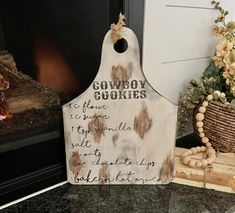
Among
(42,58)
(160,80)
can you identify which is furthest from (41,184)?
(160,80)

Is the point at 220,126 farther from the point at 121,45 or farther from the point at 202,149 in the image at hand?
the point at 121,45

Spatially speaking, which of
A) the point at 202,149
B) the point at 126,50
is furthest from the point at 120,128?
the point at 202,149

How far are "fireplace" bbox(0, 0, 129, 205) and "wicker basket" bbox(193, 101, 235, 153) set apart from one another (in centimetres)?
36

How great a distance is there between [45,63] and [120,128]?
0.30m

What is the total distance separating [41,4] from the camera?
0.73 meters

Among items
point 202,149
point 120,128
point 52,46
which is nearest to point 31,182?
point 120,128

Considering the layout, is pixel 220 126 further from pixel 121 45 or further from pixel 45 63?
pixel 45 63

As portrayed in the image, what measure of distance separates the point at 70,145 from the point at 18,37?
0.33 meters

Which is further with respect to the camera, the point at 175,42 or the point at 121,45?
the point at 175,42

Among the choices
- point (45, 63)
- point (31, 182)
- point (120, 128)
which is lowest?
point (31, 182)

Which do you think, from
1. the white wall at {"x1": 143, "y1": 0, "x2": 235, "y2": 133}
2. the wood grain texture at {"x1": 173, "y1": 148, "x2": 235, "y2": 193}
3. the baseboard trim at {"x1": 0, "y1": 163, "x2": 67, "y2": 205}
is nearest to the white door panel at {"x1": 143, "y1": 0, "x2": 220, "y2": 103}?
the white wall at {"x1": 143, "y1": 0, "x2": 235, "y2": 133}

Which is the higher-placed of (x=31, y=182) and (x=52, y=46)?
(x=52, y=46)

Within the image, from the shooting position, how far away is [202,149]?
33.3 inches

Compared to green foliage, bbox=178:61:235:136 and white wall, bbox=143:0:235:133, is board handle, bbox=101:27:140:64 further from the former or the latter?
green foliage, bbox=178:61:235:136
